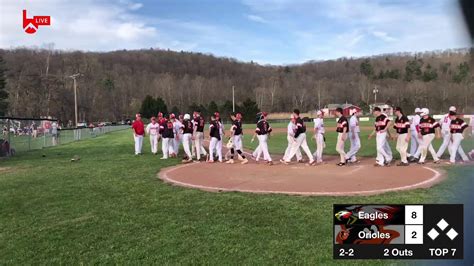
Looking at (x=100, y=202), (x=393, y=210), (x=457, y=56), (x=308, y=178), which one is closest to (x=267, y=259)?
(x=393, y=210)

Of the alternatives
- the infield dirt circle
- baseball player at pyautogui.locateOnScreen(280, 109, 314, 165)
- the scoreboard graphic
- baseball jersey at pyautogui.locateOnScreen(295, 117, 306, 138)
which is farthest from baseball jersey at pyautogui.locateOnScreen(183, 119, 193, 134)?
the scoreboard graphic

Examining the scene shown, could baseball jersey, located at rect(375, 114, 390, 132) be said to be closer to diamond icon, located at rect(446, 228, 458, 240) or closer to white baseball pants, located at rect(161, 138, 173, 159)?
white baseball pants, located at rect(161, 138, 173, 159)

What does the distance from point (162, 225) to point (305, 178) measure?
5439 mm

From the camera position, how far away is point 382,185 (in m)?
9.77

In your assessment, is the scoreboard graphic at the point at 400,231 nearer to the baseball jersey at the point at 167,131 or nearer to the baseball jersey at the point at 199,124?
the baseball jersey at the point at 199,124

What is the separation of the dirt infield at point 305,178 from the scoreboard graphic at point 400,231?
255 inches

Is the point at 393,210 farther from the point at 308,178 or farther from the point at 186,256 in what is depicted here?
the point at 308,178

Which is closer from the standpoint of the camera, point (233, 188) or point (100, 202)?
point (100, 202)

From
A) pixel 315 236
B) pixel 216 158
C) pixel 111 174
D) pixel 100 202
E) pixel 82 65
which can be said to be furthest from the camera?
pixel 82 65

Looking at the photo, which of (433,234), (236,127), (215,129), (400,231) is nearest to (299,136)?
(236,127)

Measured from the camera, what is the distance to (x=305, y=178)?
11.3 meters

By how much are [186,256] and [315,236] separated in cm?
187

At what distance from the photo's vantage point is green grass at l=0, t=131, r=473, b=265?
17.8 feet

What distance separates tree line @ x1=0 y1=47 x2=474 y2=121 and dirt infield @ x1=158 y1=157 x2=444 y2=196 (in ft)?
191
